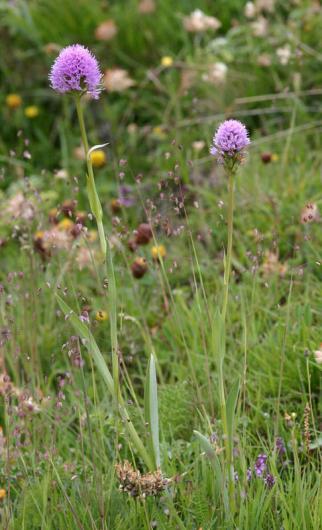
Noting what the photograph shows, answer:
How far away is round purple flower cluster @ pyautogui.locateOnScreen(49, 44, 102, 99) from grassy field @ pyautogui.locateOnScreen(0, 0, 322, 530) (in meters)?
0.15

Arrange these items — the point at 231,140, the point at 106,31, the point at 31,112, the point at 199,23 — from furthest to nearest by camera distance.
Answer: the point at 31,112 → the point at 106,31 → the point at 199,23 → the point at 231,140

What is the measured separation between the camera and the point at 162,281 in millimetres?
2287

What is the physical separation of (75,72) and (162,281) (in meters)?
0.92

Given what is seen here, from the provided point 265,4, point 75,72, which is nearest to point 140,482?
point 75,72

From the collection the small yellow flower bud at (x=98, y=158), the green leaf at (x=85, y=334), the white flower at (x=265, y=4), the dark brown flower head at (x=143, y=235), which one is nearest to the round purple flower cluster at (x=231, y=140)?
the green leaf at (x=85, y=334)

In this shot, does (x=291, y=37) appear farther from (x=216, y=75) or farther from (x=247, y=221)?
(x=247, y=221)

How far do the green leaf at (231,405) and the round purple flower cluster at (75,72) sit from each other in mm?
592

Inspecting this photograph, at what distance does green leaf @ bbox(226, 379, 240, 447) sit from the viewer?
150 centimetres

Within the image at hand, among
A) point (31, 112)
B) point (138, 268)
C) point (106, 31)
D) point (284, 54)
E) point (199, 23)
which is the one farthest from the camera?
point (31, 112)

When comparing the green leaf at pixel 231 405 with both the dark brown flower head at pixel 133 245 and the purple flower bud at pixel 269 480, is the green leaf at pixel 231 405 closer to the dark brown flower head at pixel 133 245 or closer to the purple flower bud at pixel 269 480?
the purple flower bud at pixel 269 480

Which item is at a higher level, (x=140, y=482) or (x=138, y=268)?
(x=138, y=268)

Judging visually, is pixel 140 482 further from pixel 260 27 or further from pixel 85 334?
pixel 260 27

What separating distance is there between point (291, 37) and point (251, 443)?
78.9 inches

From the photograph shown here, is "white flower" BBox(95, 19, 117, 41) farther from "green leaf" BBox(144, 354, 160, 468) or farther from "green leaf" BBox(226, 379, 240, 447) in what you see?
"green leaf" BBox(226, 379, 240, 447)
